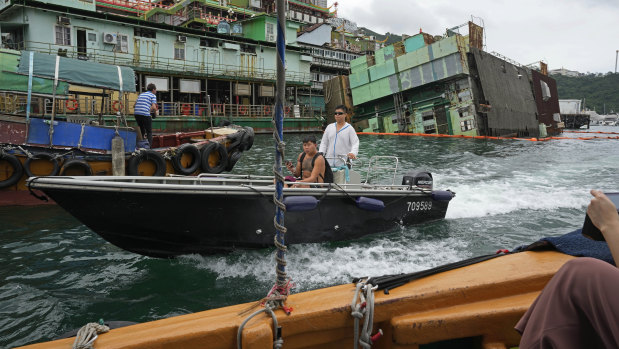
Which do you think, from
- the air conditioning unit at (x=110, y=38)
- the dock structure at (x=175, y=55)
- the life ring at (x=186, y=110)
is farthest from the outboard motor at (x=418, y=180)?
the air conditioning unit at (x=110, y=38)

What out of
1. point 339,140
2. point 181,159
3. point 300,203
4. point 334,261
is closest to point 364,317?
point 300,203

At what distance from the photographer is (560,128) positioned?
142ft

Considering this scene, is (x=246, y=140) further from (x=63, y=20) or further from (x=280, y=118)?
(x=63, y=20)

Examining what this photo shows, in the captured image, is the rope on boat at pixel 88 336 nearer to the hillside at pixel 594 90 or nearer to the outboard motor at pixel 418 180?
the outboard motor at pixel 418 180

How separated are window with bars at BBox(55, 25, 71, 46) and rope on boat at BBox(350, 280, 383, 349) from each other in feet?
99.1

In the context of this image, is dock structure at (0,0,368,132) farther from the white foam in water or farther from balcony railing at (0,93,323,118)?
the white foam in water

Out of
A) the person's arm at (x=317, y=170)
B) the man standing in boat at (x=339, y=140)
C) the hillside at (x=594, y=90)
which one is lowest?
the person's arm at (x=317, y=170)

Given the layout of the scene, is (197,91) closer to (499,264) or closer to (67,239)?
(67,239)

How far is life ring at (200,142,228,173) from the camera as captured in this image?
11.3 meters

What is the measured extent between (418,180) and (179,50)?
28.0m

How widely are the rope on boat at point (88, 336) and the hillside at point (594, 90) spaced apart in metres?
124

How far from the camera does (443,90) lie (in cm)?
3120

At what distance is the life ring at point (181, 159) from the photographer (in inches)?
415

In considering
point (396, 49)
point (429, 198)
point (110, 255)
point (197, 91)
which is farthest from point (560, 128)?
point (110, 255)
